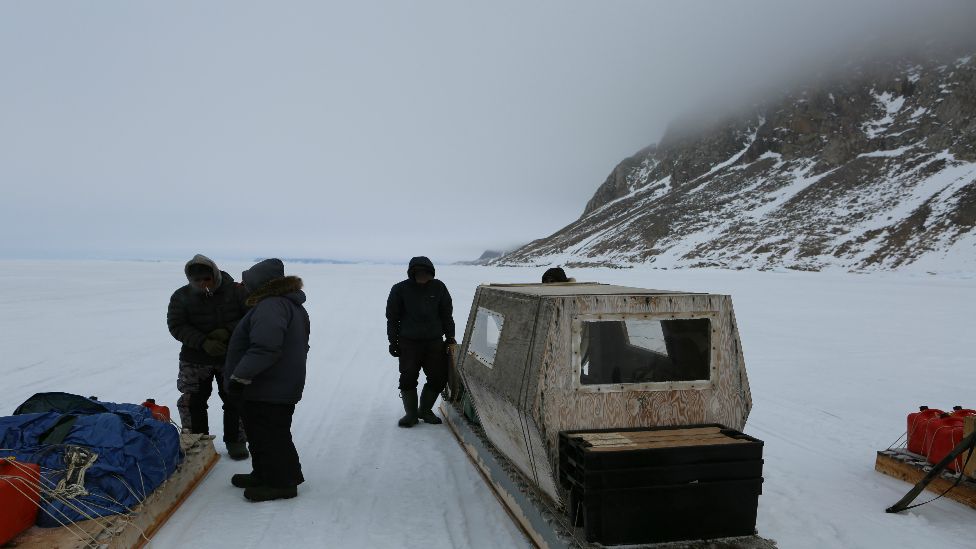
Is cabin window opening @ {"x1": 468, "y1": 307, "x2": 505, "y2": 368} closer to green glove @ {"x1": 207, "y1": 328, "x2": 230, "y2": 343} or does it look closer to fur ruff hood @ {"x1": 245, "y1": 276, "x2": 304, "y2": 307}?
fur ruff hood @ {"x1": 245, "y1": 276, "x2": 304, "y2": 307}

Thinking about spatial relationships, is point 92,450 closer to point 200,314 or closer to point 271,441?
point 271,441

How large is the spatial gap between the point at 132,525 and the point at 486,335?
2910mm

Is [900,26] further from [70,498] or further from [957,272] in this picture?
[70,498]

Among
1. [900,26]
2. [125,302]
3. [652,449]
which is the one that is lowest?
[125,302]

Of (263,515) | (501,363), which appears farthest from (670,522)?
(263,515)

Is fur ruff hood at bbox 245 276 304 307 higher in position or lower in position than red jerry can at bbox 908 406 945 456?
higher

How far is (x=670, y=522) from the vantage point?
373cm

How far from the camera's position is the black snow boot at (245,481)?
5297 millimetres

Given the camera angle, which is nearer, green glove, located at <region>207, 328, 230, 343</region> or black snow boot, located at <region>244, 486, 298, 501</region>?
black snow boot, located at <region>244, 486, 298, 501</region>

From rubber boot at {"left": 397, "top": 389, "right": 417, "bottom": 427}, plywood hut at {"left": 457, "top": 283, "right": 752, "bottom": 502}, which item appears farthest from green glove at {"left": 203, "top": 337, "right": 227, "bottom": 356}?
plywood hut at {"left": 457, "top": 283, "right": 752, "bottom": 502}

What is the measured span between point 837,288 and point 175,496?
29.4 m

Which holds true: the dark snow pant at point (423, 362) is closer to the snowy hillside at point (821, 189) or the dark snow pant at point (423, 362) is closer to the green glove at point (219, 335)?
the green glove at point (219, 335)

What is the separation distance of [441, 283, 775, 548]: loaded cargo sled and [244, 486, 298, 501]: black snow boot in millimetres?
1768

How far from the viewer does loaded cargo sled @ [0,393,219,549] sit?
12.6 feet
